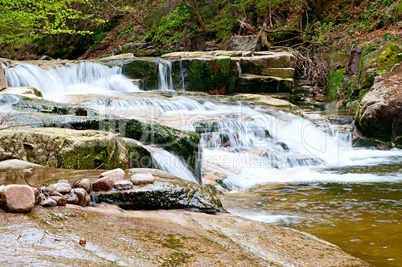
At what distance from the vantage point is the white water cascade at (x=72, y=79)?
1152 centimetres

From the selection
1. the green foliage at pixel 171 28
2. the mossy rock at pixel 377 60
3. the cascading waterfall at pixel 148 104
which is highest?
the green foliage at pixel 171 28

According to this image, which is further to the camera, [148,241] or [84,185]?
[84,185]

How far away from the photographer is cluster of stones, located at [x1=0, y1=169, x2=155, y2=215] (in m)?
2.16

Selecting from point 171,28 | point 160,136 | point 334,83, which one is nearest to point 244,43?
point 334,83

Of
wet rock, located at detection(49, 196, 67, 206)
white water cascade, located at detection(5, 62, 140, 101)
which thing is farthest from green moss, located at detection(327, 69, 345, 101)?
wet rock, located at detection(49, 196, 67, 206)

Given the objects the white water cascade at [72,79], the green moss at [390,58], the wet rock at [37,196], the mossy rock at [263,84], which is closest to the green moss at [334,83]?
the mossy rock at [263,84]

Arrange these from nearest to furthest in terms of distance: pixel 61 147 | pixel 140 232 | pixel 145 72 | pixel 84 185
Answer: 1. pixel 140 232
2. pixel 84 185
3. pixel 61 147
4. pixel 145 72

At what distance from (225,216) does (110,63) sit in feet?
41.0

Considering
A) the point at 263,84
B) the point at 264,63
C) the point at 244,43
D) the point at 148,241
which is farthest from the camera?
the point at 244,43

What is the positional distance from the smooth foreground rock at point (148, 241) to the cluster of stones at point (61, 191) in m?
0.07

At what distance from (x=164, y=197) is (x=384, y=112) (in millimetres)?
8639

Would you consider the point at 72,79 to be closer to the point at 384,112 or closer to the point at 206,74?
the point at 206,74

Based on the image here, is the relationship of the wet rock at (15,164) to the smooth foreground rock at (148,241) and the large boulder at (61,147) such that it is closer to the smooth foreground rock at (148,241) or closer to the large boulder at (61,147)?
the large boulder at (61,147)

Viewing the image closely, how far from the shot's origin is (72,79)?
42.9ft
